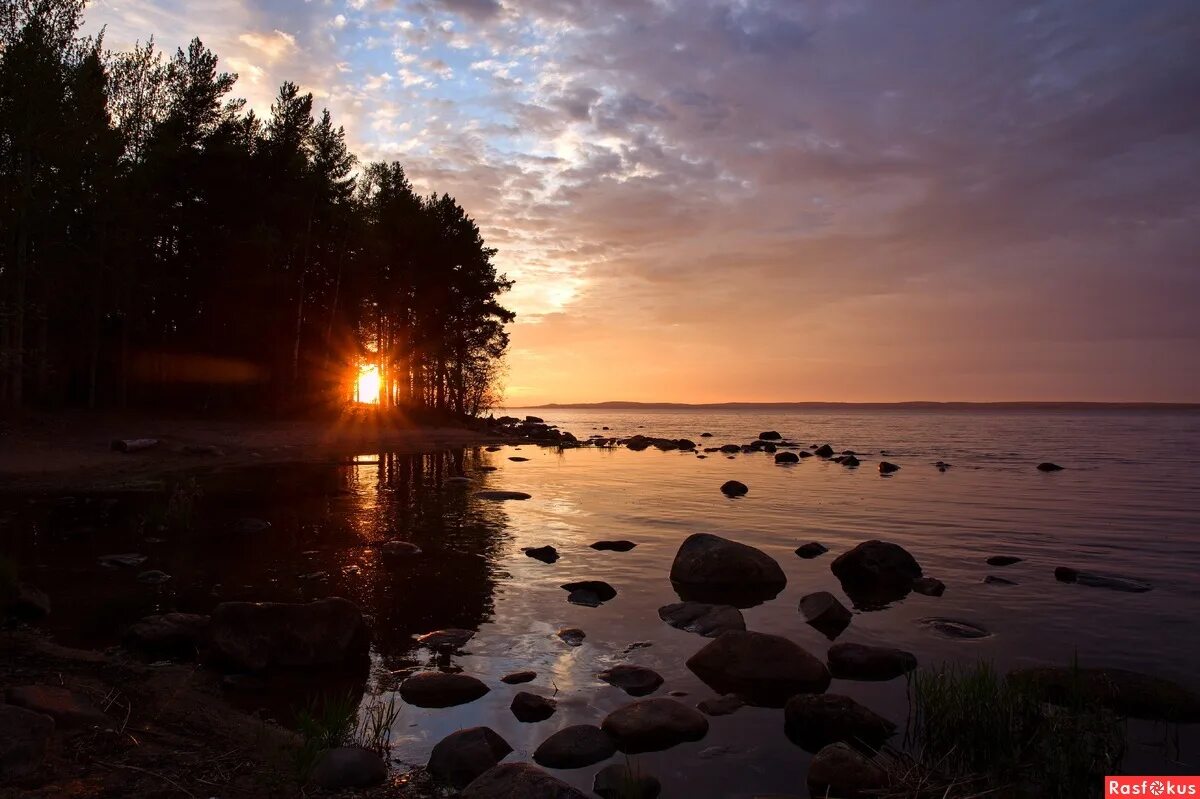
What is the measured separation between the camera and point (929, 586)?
41.8 feet

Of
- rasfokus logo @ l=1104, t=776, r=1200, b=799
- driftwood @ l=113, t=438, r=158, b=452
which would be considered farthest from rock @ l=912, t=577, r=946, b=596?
driftwood @ l=113, t=438, r=158, b=452

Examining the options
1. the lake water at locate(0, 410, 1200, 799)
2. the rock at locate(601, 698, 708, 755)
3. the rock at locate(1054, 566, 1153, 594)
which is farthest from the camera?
the rock at locate(1054, 566, 1153, 594)

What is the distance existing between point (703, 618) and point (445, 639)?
12.8 ft

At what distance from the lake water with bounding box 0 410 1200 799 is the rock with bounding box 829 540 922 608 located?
0.41 meters

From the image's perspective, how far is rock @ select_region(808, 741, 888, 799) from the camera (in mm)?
5609

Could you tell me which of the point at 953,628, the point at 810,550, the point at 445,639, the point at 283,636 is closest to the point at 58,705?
the point at 283,636

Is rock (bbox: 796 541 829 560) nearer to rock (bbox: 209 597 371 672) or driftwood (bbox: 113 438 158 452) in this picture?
rock (bbox: 209 597 371 672)

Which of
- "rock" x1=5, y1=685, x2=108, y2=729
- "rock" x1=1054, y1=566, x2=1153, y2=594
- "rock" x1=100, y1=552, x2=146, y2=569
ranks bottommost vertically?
"rock" x1=1054, y1=566, x2=1153, y2=594

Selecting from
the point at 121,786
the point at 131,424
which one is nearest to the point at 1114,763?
the point at 121,786

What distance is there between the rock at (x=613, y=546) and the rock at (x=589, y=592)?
3509mm

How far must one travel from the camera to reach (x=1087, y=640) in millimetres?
9875

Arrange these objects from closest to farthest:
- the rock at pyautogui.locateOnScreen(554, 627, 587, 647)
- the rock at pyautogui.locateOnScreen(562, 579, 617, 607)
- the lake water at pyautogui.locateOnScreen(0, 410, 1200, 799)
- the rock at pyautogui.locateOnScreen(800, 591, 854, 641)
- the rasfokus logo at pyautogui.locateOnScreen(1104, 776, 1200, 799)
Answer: the rasfokus logo at pyautogui.locateOnScreen(1104, 776, 1200, 799) < the lake water at pyautogui.locateOnScreen(0, 410, 1200, 799) < the rock at pyautogui.locateOnScreen(554, 627, 587, 647) < the rock at pyautogui.locateOnScreen(800, 591, 854, 641) < the rock at pyautogui.locateOnScreen(562, 579, 617, 607)

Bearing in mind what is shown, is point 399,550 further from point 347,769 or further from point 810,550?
point 810,550

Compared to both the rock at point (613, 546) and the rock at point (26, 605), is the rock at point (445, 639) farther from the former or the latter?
the rock at point (613, 546)
